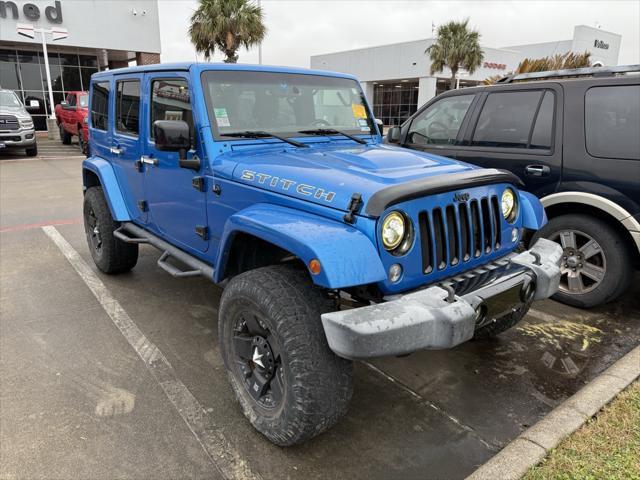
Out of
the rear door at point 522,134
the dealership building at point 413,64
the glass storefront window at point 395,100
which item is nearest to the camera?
the rear door at point 522,134

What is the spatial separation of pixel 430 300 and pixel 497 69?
37.7 m

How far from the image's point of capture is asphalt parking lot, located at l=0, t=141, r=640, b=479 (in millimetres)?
2455

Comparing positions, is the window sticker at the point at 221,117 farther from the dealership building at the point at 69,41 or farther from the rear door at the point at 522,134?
the dealership building at the point at 69,41

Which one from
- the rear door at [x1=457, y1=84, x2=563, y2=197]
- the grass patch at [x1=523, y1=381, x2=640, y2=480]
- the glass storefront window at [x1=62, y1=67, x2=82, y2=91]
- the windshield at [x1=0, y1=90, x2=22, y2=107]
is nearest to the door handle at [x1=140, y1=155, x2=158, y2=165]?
the rear door at [x1=457, y1=84, x2=563, y2=197]

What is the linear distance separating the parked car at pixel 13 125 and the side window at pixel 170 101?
12.4m

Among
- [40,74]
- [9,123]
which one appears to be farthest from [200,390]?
[40,74]

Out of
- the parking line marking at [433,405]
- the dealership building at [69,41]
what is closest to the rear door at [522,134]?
the parking line marking at [433,405]

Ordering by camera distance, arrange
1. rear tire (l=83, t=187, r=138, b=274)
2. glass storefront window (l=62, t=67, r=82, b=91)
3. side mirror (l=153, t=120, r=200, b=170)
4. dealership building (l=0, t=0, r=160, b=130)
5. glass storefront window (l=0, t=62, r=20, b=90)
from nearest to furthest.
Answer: side mirror (l=153, t=120, r=200, b=170), rear tire (l=83, t=187, r=138, b=274), dealership building (l=0, t=0, r=160, b=130), glass storefront window (l=0, t=62, r=20, b=90), glass storefront window (l=62, t=67, r=82, b=91)

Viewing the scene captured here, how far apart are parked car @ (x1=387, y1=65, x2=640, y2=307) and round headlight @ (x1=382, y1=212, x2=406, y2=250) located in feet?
8.33

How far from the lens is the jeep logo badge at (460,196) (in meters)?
2.54

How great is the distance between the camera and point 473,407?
116 inches

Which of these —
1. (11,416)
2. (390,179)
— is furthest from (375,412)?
(11,416)

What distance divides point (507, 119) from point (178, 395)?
3857mm

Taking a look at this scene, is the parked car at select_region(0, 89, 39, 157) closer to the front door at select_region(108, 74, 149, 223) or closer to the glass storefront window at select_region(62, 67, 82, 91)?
the glass storefront window at select_region(62, 67, 82, 91)
